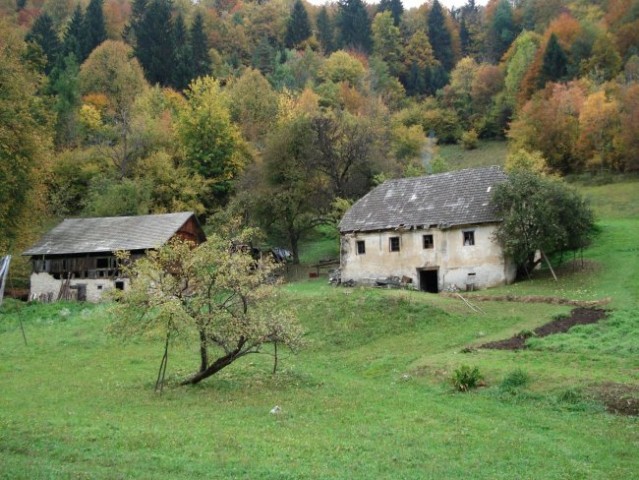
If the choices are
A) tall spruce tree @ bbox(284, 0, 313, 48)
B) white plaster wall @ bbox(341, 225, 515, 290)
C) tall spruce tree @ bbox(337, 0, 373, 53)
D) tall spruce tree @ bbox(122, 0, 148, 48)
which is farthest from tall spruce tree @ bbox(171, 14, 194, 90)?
white plaster wall @ bbox(341, 225, 515, 290)

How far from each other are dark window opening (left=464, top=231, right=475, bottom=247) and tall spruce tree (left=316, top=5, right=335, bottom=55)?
94.0m

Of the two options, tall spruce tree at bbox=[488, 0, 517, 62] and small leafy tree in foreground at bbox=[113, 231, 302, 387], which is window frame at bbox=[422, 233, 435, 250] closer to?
small leafy tree in foreground at bbox=[113, 231, 302, 387]

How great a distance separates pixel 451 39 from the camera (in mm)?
127062

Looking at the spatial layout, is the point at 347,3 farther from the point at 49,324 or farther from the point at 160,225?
the point at 49,324

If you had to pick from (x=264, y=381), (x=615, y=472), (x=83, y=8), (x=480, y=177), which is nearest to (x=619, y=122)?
(x=480, y=177)

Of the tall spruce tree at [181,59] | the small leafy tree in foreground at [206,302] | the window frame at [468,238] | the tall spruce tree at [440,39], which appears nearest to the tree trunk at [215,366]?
the small leafy tree in foreground at [206,302]

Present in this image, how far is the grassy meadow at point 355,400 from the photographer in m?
12.3

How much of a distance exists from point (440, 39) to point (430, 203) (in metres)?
93.9

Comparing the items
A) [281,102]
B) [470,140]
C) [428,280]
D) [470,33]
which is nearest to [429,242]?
[428,280]

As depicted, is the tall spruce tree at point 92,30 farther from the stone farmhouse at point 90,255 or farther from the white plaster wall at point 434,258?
the white plaster wall at point 434,258

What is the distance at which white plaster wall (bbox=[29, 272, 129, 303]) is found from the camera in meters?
46.7

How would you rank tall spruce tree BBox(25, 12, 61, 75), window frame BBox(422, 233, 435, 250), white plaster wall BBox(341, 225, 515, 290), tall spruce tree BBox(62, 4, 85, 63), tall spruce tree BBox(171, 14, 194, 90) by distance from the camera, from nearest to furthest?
white plaster wall BBox(341, 225, 515, 290), window frame BBox(422, 233, 435, 250), tall spruce tree BBox(25, 12, 61, 75), tall spruce tree BBox(171, 14, 194, 90), tall spruce tree BBox(62, 4, 85, 63)

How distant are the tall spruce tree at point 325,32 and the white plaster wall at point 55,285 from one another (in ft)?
292

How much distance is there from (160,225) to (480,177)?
23.9 metres
